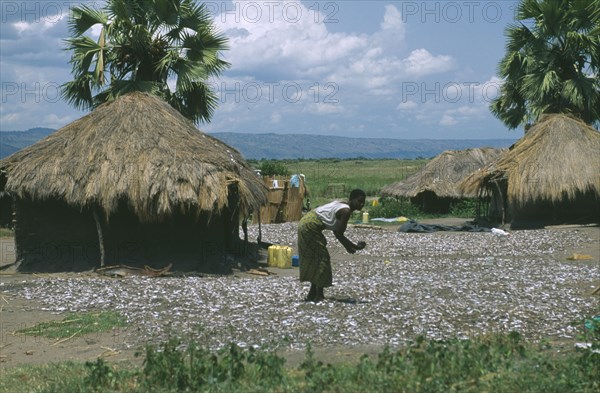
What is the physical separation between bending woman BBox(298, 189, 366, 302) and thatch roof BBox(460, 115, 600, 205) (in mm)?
18660

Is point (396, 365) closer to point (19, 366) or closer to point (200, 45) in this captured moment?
point (19, 366)

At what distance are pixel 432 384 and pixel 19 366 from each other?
5208mm

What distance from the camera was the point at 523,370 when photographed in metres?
7.49

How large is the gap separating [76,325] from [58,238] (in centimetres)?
751

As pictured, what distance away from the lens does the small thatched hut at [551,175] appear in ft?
97.5

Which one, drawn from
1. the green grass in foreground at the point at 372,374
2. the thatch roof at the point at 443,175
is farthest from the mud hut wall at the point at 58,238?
the thatch roof at the point at 443,175

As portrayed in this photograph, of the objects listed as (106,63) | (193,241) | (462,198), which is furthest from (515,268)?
(462,198)

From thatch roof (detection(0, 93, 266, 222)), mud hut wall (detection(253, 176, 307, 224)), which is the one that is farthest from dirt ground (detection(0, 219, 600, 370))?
mud hut wall (detection(253, 176, 307, 224))

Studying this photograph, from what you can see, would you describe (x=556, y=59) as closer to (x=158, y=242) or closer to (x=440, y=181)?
(x=440, y=181)

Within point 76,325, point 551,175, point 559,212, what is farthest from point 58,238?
point 559,212

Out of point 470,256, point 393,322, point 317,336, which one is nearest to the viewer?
point 317,336

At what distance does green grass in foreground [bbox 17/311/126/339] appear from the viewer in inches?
461

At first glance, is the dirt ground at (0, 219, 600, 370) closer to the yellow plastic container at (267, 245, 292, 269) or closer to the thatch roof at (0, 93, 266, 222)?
the thatch roof at (0, 93, 266, 222)

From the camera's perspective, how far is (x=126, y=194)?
709 inches
